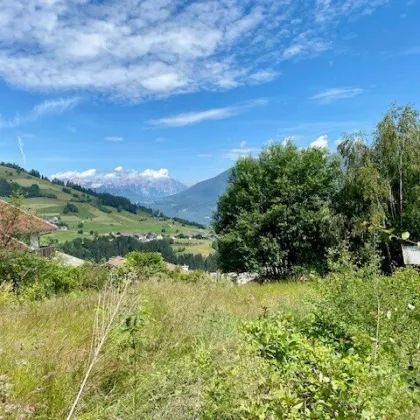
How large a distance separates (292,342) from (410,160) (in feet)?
54.6

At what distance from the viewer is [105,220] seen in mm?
138625

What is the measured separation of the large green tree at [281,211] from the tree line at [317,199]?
5 centimetres

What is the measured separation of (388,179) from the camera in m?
17.9

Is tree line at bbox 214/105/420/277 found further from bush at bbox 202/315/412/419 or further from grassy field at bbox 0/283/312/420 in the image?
bush at bbox 202/315/412/419

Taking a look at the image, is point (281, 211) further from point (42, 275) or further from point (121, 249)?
point (121, 249)

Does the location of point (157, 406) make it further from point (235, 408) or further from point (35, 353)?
point (35, 353)

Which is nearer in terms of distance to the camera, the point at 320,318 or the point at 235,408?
the point at 235,408

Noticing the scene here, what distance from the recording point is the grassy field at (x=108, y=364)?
2.74 metres

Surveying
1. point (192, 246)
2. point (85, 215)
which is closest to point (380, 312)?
point (192, 246)

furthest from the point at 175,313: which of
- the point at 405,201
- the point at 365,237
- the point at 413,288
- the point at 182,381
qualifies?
the point at 405,201

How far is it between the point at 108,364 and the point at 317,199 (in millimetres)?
16875

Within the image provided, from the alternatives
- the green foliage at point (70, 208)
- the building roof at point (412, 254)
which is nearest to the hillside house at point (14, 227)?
the building roof at point (412, 254)

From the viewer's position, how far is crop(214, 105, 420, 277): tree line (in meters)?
17.5

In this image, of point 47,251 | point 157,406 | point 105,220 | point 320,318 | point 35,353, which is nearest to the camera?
point 157,406
